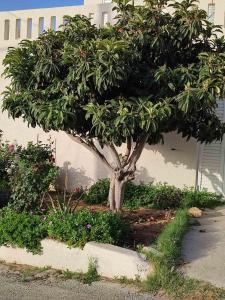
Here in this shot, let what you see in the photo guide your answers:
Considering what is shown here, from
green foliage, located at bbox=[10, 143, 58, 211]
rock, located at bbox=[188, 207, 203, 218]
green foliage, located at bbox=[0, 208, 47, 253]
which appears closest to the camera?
green foliage, located at bbox=[0, 208, 47, 253]

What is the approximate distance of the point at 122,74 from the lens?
6.87 meters

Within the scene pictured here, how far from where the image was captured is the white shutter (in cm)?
968

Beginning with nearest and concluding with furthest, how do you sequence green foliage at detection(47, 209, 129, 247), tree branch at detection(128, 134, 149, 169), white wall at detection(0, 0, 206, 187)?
green foliage at detection(47, 209, 129, 247)
tree branch at detection(128, 134, 149, 169)
white wall at detection(0, 0, 206, 187)

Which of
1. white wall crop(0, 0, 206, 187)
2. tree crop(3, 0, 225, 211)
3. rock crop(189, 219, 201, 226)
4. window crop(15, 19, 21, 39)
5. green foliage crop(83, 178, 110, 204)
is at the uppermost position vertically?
window crop(15, 19, 21, 39)

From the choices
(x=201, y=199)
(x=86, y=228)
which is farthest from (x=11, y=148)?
(x=86, y=228)

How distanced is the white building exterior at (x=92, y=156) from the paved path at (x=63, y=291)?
15.1 ft

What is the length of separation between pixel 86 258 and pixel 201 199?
153 inches

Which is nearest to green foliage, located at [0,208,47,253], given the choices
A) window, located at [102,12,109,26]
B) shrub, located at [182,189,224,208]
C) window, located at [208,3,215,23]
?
shrub, located at [182,189,224,208]

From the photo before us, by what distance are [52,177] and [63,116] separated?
3.62 feet

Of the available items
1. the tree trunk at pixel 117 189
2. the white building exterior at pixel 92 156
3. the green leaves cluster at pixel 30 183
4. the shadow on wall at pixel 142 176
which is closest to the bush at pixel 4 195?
the green leaves cluster at pixel 30 183

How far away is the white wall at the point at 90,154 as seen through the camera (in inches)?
390

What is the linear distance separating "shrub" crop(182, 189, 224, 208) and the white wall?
1.02 feet

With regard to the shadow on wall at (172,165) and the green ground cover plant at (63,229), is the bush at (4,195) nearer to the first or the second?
the green ground cover plant at (63,229)

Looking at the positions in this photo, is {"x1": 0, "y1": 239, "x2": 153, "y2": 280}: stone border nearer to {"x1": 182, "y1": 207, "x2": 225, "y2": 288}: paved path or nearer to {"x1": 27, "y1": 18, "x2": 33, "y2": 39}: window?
{"x1": 182, "y1": 207, "x2": 225, "y2": 288}: paved path
